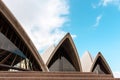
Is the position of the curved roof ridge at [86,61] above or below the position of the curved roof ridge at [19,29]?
above

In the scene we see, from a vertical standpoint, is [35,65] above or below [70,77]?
above

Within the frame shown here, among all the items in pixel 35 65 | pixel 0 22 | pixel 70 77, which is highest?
pixel 0 22

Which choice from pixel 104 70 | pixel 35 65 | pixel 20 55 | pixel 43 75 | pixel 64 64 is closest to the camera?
pixel 43 75

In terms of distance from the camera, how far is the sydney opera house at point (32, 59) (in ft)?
59.9

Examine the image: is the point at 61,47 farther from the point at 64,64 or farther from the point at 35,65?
the point at 35,65

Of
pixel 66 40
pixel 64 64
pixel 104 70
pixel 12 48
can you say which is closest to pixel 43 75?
pixel 12 48

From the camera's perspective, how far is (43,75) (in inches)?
714

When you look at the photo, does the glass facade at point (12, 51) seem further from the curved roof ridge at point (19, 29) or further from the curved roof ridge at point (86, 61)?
the curved roof ridge at point (86, 61)

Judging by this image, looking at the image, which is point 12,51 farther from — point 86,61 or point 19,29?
point 86,61

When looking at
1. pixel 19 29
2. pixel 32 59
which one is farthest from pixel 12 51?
pixel 32 59

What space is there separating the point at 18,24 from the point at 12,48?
7.97 ft

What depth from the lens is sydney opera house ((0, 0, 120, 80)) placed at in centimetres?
1827

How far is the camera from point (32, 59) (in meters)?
26.9

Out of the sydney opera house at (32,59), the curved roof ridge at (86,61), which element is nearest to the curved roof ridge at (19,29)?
the sydney opera house at (32,59)
